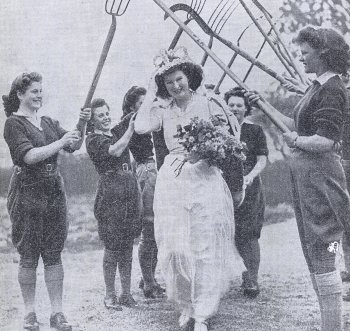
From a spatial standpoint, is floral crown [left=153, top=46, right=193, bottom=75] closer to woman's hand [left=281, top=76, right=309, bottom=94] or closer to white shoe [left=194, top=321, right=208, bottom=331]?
woman's hand [left=281, top=76, right=309, bottom=94]

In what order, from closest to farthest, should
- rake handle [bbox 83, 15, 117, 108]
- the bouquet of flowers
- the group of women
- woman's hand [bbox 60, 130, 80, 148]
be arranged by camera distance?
1. the group of women
2. the bouquet of flowers
3. woman's hand [bbox 60, 130, 80, 148]
4. rake handle [bbox 83, 15, 117, 108]

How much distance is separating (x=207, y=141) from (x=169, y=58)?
60cm

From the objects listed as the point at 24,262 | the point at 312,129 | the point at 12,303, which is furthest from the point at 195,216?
the point at 12,303

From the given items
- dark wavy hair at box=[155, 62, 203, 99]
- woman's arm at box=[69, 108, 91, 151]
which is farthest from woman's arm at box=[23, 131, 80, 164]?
dark wavy hair at box=[155, 62, 203, 99]

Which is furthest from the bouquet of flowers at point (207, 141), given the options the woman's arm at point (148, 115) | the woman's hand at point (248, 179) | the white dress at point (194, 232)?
the woman's hand at point (248, 179)

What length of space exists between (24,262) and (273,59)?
6.62 ft

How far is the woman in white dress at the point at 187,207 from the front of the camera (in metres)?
3.11

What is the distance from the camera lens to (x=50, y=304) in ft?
11.1

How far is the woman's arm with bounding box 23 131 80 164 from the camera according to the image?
3.12m

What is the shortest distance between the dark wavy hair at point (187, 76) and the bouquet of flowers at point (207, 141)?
30cm

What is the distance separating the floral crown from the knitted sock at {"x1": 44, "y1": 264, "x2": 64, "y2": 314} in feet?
4.27

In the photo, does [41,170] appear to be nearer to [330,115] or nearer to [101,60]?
[101,60]

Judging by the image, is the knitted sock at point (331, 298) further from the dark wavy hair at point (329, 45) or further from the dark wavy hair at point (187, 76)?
the dark wavy hair at point (187, 76)

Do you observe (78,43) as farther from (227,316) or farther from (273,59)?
(227,316)
